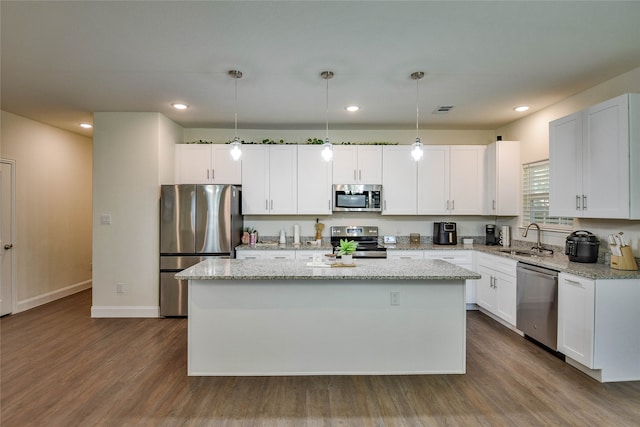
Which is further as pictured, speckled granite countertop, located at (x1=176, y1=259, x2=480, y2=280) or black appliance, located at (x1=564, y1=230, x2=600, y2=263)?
black appliance, located at (x1=564, y1=230, x2=600, y2=263)

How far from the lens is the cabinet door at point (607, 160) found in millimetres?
2705

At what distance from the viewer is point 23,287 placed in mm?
4562

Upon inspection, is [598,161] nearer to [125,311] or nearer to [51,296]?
[125,311]

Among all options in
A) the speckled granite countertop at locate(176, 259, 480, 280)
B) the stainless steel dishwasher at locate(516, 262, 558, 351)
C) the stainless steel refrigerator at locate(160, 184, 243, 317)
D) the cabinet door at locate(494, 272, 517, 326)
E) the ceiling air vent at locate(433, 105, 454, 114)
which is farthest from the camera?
the stainless steel refrigerator at locate(160, 184, 243, 317)

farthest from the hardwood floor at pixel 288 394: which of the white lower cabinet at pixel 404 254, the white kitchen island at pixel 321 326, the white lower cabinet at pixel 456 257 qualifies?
the white lower cabinet at pixel 404 254

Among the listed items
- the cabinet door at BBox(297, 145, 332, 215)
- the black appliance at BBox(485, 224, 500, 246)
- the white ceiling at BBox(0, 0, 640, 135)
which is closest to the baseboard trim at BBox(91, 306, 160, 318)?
the cabinet door at BBox(297, 145, 332, 215)

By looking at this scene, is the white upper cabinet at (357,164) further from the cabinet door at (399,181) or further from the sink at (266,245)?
the sink at (266,245)

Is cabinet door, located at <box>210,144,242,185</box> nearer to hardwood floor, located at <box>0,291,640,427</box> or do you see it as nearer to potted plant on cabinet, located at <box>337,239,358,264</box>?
hardwood floor, located at <box>0,291,640,427</box>

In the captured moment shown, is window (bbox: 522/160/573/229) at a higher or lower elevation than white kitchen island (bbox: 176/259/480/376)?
higher

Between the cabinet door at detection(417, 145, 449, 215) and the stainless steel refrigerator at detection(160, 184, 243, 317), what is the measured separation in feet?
9.58

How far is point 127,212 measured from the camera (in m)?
4.27

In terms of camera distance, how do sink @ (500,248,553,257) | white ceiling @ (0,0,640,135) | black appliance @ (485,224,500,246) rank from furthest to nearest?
1. black appliance @ (485,224,500,246)
2. sink @ (500,248,553,257)
3. white ceiling @ (0,0,640,135)

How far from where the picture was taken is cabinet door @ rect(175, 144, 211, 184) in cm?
470

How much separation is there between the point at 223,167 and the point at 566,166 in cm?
420
